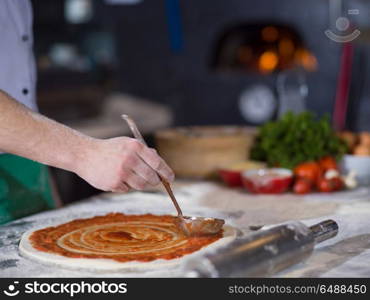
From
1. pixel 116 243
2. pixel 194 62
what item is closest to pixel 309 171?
pixel 116 243

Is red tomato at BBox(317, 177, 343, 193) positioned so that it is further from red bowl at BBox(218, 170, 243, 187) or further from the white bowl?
red bowl at BBox(218, 170, 243, 187)

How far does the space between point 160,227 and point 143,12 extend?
4046 millimetres

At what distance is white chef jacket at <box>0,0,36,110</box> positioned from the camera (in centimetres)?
240

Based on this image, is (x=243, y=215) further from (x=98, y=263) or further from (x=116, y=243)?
(x=98, y=263)

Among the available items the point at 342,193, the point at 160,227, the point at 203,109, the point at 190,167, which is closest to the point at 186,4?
the point at 203,109

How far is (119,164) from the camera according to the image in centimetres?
170

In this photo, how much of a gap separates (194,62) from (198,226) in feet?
12.5

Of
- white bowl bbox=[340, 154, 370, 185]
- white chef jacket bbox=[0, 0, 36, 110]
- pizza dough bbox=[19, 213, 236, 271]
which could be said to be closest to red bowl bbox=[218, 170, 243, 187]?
white bowl bbox=[340, 154, 370, 185]

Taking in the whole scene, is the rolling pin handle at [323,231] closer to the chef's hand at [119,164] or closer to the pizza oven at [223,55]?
the chef's hand at [119,164]

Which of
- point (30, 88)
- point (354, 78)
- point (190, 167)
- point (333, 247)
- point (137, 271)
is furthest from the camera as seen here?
point (354, 78)

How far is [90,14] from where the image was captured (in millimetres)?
5793

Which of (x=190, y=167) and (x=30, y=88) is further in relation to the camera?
(x=190, y=167)

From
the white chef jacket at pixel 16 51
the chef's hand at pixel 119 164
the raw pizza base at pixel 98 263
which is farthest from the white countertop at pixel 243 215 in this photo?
the white chef jacket at pixel 16 51

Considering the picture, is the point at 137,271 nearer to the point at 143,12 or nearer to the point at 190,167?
the point at 190,167
